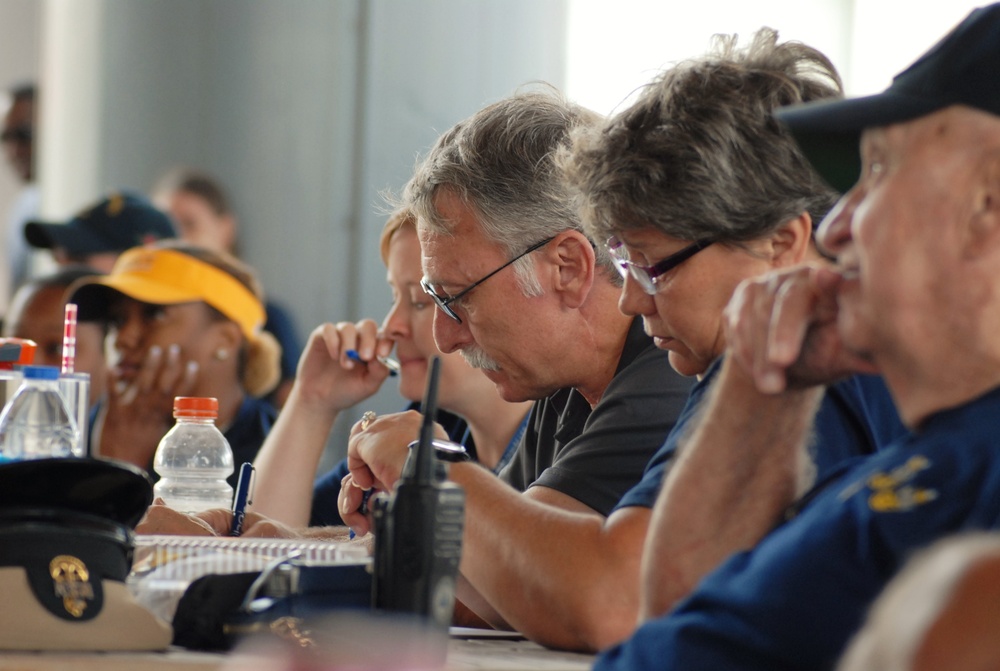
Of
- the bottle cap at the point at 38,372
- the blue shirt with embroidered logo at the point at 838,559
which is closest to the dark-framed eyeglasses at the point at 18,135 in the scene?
the bottle cap at the point at 38,372

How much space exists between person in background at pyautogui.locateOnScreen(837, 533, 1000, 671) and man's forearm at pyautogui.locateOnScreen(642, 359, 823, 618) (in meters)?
0.86

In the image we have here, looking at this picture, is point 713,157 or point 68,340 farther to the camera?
point 68,340

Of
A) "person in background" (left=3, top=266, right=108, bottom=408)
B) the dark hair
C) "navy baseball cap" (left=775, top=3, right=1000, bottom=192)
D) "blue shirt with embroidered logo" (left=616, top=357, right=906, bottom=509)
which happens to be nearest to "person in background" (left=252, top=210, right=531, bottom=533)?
"person in background" (left=3, top=266, right=108, bottom=408)

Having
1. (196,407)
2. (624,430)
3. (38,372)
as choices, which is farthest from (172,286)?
(624,430)

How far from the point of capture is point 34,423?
2.50 meters

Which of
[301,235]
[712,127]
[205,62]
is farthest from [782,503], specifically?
[205,62]

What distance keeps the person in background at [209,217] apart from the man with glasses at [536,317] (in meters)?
2.33

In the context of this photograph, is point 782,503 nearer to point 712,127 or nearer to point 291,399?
point 712,127

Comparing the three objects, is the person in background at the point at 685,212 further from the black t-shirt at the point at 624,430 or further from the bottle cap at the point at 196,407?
the bottle cap at the point at 196,407

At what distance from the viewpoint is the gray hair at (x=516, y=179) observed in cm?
237

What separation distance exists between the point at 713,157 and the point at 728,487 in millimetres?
529

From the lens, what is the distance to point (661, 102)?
73.9 inches

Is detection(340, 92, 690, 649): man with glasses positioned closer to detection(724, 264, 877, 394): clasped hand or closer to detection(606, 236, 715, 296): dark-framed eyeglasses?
detection(606, 236, 715, 296): dark-framed eyeglasses

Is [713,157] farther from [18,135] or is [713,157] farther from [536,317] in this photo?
[18,135]
